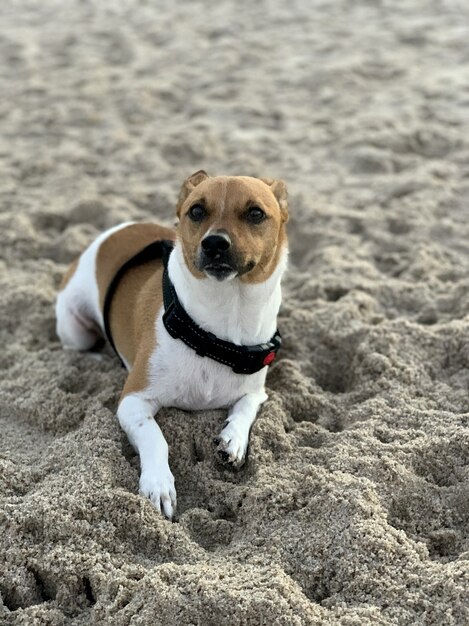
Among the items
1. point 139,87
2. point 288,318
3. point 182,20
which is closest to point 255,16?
point 182,20

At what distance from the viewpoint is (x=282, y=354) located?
3633 millimetres

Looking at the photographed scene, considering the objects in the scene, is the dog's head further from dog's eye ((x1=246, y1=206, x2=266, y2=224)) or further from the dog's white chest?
the dog's white chest

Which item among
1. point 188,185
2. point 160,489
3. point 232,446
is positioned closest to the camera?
point 160,489

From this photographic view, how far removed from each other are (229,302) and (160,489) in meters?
0.77

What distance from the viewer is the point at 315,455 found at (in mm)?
2904

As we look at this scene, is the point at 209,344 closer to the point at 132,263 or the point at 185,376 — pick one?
the point at 185,376

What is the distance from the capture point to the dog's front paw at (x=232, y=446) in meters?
2.86

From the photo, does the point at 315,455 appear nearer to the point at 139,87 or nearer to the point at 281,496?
the point at 281,496

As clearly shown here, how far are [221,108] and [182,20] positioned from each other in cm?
282

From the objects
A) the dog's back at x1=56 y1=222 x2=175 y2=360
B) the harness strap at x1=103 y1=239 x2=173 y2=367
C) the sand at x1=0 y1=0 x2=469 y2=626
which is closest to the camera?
the sand at x1=0 y1=0 x2=469 y2=626

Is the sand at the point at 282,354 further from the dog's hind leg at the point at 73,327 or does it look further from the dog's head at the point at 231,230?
the dog's head at the point at 231,230

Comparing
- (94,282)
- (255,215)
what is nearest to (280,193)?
(255,215)

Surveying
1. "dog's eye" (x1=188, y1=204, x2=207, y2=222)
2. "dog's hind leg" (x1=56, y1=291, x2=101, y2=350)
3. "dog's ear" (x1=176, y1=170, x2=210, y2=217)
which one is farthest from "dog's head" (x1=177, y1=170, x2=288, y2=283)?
"dog's hind leg" (x1=56, y1=291, x2=101, y2=350)

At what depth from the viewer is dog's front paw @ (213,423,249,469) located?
9.39 feet
